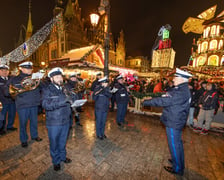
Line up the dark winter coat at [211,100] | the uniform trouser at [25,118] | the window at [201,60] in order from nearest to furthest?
the uniform trouser at [25,118] < the dark winter coat at [211,100] < the window at [201,60]

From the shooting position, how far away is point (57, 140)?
2.65 meters

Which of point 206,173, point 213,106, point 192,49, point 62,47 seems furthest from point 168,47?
point 206,173

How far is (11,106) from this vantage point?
4594mm

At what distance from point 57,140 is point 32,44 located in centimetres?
1075

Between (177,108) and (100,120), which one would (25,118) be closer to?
(100,120)

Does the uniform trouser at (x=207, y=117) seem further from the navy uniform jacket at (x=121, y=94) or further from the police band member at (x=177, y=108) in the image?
the navy uniform jacket at (x=121, y=94)

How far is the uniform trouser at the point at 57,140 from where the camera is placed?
2.54 meters

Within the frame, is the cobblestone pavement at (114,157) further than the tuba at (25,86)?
No

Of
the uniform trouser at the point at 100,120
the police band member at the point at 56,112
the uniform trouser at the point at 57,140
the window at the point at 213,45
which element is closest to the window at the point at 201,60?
the window at the point at 213,45

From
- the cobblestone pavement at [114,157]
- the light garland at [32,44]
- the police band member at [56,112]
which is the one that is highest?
the light garland at [32,44]

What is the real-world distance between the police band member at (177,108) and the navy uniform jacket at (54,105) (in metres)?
2.06

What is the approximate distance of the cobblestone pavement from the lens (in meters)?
2.63

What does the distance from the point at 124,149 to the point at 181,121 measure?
80.7 inches

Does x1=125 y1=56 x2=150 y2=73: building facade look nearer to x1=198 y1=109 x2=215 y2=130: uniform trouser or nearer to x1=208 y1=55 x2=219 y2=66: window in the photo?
x1=208 y1=55 x2=219 y2=66: window
